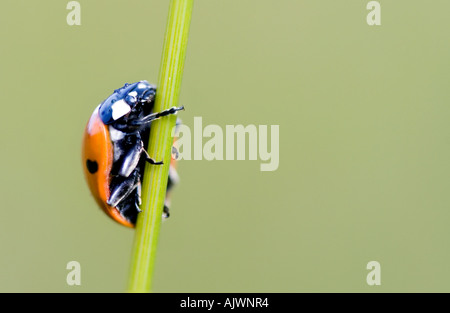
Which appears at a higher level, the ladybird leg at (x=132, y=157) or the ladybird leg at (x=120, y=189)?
the ladybird leg at (x=132, y=157)

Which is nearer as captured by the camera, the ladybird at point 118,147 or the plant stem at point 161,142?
the plant stem at point 161,142

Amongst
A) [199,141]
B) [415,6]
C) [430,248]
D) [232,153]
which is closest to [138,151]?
[199,141]

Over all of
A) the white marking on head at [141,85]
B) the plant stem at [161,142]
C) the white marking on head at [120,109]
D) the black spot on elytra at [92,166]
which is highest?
the white marking on head at [141,85]

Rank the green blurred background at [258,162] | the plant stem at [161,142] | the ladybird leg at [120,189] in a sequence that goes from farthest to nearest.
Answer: the green blurred background at [258,162], the ladybird leg at [120,189], the plant stem at [161,142]

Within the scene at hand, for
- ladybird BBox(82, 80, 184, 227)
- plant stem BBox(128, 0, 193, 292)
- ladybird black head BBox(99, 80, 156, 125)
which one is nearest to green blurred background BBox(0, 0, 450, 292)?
ladybird BBox(82, 80, 184, 227)

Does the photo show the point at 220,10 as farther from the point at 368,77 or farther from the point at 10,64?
the point at 10,64

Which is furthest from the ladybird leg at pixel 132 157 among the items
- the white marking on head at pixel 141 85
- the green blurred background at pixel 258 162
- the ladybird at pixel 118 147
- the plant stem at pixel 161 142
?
the green blurred background at pixel 258 162

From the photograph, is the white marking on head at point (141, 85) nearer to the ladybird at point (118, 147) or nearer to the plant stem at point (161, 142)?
the ladybird at point (118, 147)

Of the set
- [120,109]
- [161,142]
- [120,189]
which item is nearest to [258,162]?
[120,189]
